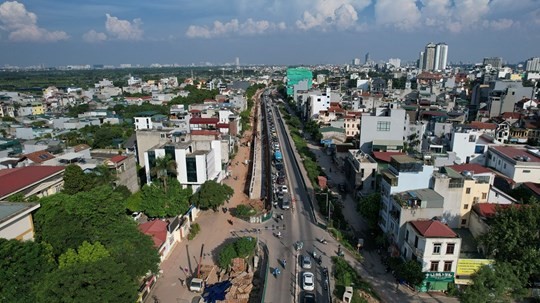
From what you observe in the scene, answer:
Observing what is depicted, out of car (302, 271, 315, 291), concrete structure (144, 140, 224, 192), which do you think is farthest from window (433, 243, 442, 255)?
concrete structure (144, 140, 224, 192)

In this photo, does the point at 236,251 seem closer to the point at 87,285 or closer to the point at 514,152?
the point at 87,285

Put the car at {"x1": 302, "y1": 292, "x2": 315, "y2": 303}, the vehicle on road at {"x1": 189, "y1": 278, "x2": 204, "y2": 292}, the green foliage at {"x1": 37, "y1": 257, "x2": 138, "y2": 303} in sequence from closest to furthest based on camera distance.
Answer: the green foliage at {"x1": 37, "y1": 257, "x2": 138, "y2": 303} < the car at {"x1": 302, "y1": 292, "x2": 315, "y2": 303} < the vehicle on road at {"x1": 189, "y1": 278, "x2": 204, "y2": 292}

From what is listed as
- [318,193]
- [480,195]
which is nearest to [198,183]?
[318,193]

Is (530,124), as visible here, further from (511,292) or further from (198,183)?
(198,183)

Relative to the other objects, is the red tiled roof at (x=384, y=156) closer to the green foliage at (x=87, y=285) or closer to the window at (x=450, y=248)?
the window at (x=450, y=248)

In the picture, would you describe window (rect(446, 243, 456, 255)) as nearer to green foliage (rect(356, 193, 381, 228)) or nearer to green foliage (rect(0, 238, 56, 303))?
green foliage (rect(356, 193, 381, 228))

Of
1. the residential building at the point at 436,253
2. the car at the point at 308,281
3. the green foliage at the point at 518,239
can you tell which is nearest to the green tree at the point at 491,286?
the green foliage at the point at 518,239
